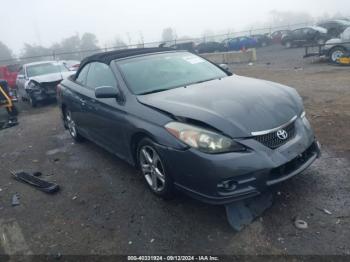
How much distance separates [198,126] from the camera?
3.15 metres

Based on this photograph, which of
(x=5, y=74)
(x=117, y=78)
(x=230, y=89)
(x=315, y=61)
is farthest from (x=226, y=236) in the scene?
(x=5, y=74)

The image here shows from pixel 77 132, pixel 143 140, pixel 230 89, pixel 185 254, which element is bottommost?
pixel 185 254

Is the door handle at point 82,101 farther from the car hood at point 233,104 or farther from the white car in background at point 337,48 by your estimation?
the white car in background at point 337,48

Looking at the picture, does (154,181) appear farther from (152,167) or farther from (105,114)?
(105,114)

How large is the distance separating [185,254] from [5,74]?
57.0 ft

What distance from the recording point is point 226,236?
306 cm

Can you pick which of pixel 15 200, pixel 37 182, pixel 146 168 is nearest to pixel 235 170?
pixel 146 168

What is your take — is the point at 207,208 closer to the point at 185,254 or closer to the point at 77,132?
the point at 185,254

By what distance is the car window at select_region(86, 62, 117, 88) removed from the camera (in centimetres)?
442

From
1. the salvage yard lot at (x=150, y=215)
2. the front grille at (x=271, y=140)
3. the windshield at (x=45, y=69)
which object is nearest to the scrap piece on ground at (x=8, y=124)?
the windshield at (x=45, y=69)

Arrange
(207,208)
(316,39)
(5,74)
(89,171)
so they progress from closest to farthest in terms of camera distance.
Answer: (207,208) → (89,171) → (5,74) → (316,39)

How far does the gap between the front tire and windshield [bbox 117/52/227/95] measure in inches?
28.6

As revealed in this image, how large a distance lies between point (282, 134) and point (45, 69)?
35.9ft

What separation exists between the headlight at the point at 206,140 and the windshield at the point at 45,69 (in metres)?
10.0
